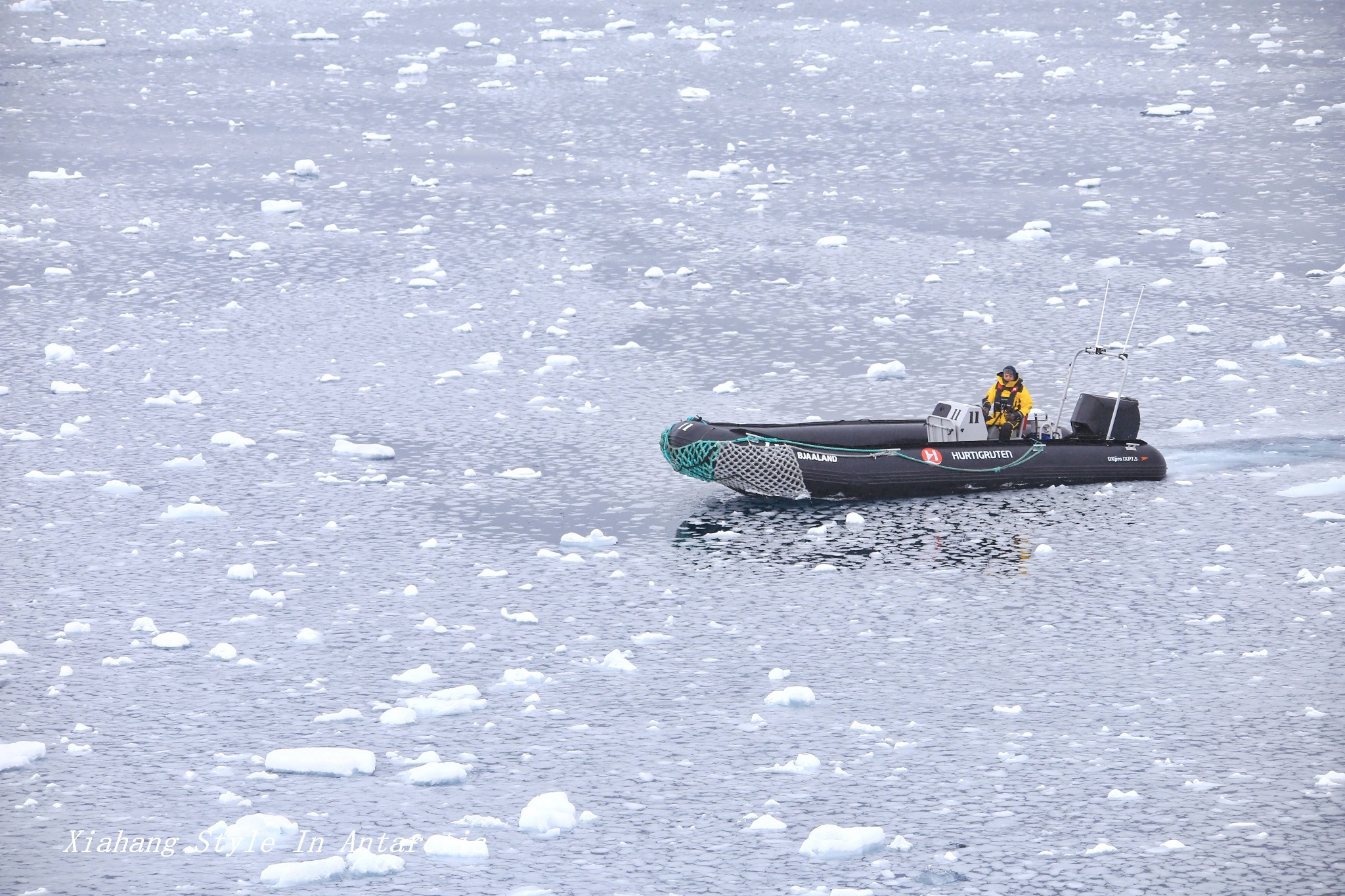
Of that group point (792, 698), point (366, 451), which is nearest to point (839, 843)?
point (792, 698)

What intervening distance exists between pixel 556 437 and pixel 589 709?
562 cm

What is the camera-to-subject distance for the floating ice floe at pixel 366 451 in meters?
15.0

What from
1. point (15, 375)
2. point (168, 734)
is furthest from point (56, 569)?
point (15, 375)

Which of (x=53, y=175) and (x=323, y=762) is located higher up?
(x=53, y=175)

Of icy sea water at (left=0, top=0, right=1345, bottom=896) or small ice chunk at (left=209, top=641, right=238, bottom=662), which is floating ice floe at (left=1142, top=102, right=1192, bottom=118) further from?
small ice chunk at (left=209, top=641, right=238, bottom=662)

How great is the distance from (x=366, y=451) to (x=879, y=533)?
4.88 metres

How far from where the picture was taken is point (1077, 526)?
13430mm

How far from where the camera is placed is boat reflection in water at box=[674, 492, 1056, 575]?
41.7 feet

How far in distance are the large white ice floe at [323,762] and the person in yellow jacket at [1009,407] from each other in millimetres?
7156

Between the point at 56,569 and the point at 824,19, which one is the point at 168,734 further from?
the point at 824,19

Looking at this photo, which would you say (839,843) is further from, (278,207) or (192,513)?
(278,207)

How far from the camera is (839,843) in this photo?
8438 mm

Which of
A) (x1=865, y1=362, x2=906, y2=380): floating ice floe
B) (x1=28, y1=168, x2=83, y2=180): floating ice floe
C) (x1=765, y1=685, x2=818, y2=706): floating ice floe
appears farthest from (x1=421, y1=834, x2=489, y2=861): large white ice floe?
(x1=28, y1=168, x2=83, y2=180): floating ice floe

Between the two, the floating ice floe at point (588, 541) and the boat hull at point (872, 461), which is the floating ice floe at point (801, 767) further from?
the boat hull at point (872, 461)
